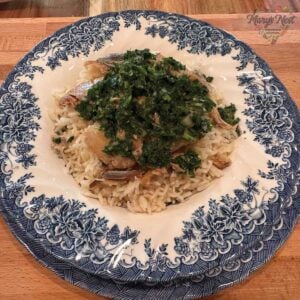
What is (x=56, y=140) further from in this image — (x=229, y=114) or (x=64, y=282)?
(x=229, y=114)

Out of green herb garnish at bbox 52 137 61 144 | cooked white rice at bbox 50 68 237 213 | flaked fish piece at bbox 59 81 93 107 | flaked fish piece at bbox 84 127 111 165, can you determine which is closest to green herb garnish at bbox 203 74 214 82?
cooked white rice at bbox 50 68 237 213

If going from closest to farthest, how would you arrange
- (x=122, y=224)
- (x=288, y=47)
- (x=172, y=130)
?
1. (x=122, y=224)
2. (x=172, y=130)
3. (x=288, y=47)

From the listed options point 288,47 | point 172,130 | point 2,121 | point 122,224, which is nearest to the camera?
point 122,224

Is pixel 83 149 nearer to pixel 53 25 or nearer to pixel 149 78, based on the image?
pixel 149 78

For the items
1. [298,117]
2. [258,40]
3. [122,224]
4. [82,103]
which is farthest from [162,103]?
[258,40]

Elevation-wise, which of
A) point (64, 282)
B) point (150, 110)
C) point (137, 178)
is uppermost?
point (150, 110)

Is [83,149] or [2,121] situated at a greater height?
[2,121]

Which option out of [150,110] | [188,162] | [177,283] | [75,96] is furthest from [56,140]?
[177,283]
